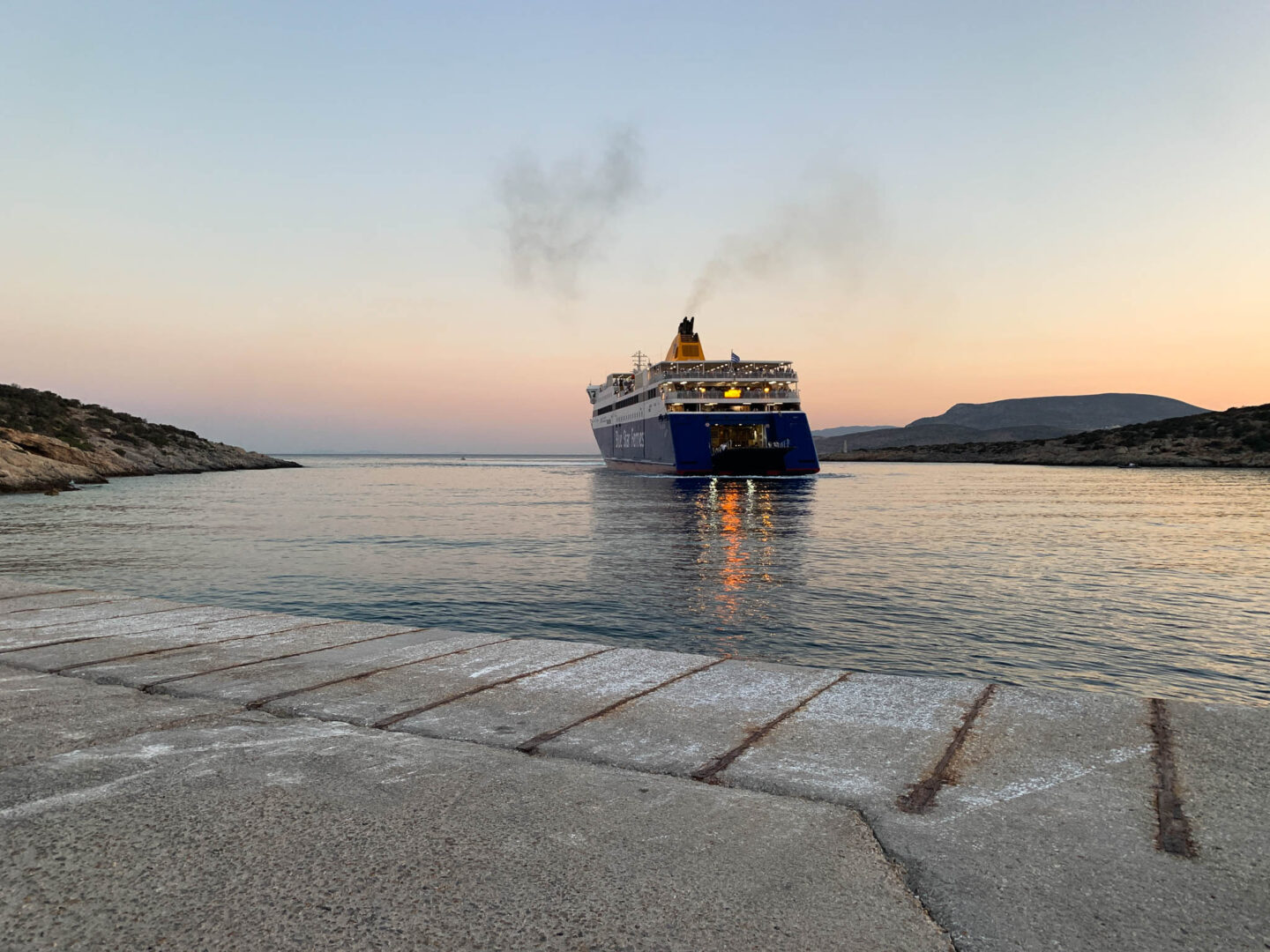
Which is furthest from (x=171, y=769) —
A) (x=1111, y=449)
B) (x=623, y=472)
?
(x=1111, y=449)

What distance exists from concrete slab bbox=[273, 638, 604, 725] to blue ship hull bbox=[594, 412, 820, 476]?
48.9 metres

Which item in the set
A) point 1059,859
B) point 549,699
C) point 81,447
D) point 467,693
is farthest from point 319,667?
point 81,447

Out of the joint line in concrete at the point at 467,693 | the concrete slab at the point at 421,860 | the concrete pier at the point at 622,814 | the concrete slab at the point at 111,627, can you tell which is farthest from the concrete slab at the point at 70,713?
the concrete slab at the point at 111,627

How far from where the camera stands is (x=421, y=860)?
2.44 m

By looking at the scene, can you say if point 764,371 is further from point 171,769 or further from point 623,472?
point 171,769

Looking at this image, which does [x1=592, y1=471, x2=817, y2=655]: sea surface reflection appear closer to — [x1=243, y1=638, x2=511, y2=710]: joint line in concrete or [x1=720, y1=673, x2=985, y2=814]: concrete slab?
[x1=243, y1=638, x2=511, y2=710]: joint line in concrete

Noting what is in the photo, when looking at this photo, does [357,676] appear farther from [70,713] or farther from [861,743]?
[861,743]

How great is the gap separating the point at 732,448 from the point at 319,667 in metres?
50.2

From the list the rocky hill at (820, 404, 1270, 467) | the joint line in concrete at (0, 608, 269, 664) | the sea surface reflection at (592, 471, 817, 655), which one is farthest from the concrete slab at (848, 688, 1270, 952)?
the rocky hill at (820, 404, 1270, 467)

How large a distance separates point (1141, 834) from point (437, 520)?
2708cm

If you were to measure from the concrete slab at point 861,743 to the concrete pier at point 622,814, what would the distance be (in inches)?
0.8

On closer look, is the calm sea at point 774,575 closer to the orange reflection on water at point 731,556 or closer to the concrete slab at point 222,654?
the orange reflection on water at point 731,556

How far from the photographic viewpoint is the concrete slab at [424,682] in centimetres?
415

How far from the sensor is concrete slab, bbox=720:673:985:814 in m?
3.12
